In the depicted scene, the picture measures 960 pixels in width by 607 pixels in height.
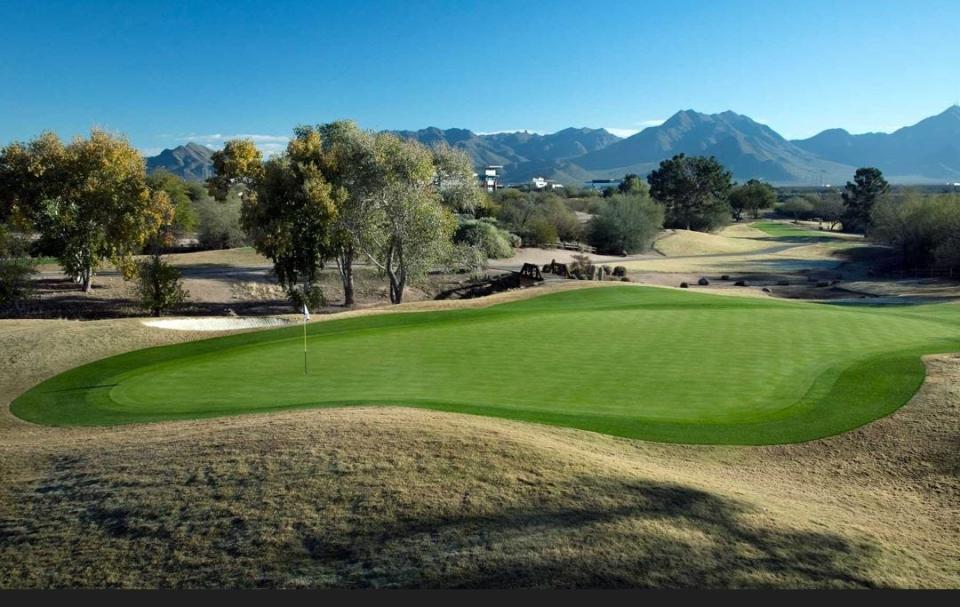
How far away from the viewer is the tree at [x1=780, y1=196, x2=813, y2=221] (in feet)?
458

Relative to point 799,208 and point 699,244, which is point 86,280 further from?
point 799,208

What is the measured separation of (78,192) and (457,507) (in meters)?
36.5

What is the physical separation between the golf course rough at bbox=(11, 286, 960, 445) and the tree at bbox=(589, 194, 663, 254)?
56.6m

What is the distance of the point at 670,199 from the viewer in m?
113

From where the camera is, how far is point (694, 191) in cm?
10994

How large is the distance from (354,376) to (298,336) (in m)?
6.20

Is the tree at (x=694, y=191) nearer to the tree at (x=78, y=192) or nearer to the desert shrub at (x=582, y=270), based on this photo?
the desert shrub at (x=582, y=270)

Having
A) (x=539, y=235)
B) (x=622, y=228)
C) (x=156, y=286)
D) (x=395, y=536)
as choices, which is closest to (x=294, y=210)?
(x=156, y=286)

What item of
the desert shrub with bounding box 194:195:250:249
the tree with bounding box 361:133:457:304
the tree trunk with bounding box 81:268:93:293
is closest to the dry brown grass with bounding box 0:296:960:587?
the tree with bounding box 361:133:457:304

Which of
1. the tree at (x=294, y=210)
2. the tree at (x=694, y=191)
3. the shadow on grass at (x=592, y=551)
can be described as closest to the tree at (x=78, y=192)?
the tree at (x=294, y=210)

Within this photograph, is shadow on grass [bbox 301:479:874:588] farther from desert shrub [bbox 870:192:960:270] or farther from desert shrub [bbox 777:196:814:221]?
desert shrub [bbox 777:196:814:221]

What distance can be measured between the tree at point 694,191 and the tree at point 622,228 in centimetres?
2805

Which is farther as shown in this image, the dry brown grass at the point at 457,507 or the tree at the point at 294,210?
the tree at the point at 294,210

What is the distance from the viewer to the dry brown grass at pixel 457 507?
7.18 meters
